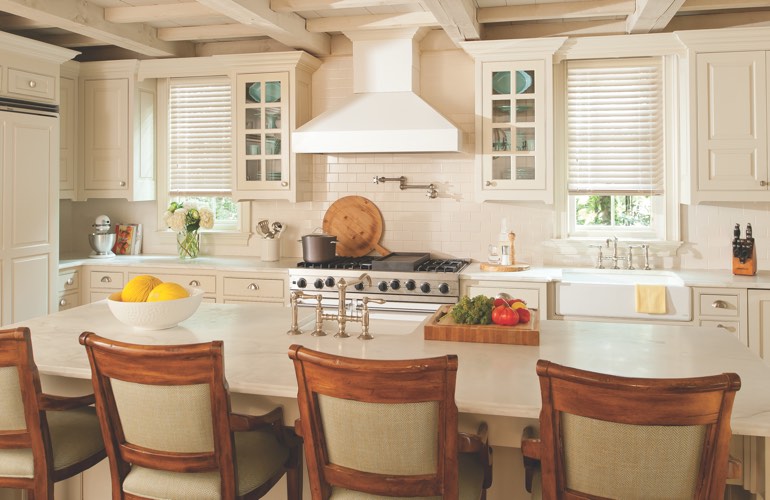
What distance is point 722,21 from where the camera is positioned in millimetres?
4809

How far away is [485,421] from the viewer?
6.76 feet

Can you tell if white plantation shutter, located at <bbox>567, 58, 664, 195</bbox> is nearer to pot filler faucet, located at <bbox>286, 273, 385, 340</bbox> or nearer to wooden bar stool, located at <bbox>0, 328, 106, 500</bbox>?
pot filler faucet, located at <bbox>286, 273, 385, 340</bbox>

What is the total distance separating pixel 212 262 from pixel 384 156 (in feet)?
5.21

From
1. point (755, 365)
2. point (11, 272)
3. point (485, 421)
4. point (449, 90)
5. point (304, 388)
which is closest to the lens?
point (304, 388)

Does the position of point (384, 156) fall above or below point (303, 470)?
above

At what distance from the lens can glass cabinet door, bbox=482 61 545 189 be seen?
4812 millimetres

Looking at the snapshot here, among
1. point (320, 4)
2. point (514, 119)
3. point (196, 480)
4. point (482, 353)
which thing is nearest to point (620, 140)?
point (514, 119)

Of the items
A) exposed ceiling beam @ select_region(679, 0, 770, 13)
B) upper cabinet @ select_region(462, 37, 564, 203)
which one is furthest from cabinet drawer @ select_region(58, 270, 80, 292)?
exposed ceiling beam @ select_region(679, 0, 770, 13)

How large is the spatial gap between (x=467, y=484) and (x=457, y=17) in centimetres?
309

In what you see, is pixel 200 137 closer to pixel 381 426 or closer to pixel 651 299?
pixel 651 299

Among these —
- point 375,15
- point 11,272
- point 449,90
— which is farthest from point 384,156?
point 11,272

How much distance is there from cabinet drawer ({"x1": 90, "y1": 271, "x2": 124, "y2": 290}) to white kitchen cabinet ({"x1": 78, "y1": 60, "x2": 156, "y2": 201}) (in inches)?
27.5

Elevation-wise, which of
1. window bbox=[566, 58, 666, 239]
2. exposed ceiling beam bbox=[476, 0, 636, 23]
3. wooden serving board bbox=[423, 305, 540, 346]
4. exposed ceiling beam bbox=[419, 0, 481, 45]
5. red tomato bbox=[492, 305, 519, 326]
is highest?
exposed ceiling beam bbox=[476, 0, 636, 23]

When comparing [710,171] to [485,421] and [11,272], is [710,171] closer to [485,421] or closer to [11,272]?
[485,421]
